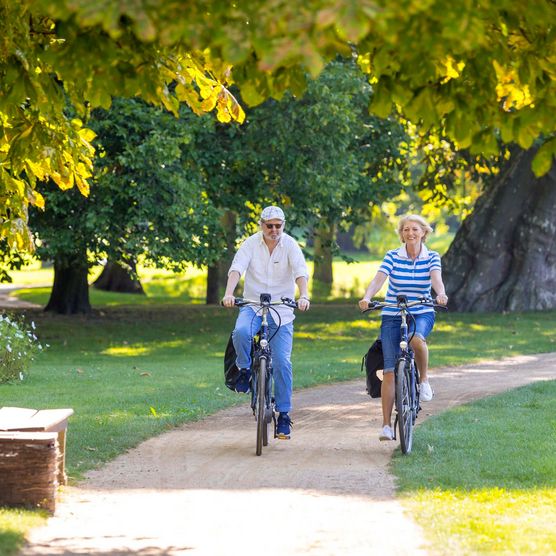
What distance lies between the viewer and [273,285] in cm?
1036

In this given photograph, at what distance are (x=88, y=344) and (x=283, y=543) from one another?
56.1 feet

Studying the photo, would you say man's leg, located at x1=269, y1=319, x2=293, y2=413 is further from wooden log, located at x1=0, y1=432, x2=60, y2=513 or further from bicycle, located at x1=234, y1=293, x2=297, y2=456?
wooden log, located at x1=0, y1=432, x2=60, y2=513

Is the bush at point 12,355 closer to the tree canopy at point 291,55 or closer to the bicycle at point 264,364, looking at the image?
the bicycle at point 264,364

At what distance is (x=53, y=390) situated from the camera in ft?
47.4

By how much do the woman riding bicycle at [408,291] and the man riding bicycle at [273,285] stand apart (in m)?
0.64

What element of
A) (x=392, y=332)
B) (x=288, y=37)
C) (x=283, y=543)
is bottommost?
(x=283, y=543)

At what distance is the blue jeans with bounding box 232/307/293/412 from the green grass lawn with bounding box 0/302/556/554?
1.27 meters

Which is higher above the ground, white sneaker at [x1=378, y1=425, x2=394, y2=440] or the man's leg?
the man's leg

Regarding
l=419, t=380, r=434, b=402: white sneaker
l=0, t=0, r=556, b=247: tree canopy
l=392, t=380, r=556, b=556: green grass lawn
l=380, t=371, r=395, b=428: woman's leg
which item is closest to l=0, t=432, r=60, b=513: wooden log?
l=0, t=0, r=556, b=247: tree canopy

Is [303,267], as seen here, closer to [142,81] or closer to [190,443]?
[190,443]

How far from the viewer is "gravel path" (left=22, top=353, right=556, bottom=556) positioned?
6.76 metres

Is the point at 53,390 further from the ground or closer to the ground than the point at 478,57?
closer to the ground

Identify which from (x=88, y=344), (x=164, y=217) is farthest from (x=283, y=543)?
(x=88, y=344)

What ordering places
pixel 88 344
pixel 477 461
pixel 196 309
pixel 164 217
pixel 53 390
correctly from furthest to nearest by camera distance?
pixel 196 309, pixel 88 344, pixel 164 217, pixel 53 390, pixel 477 461
